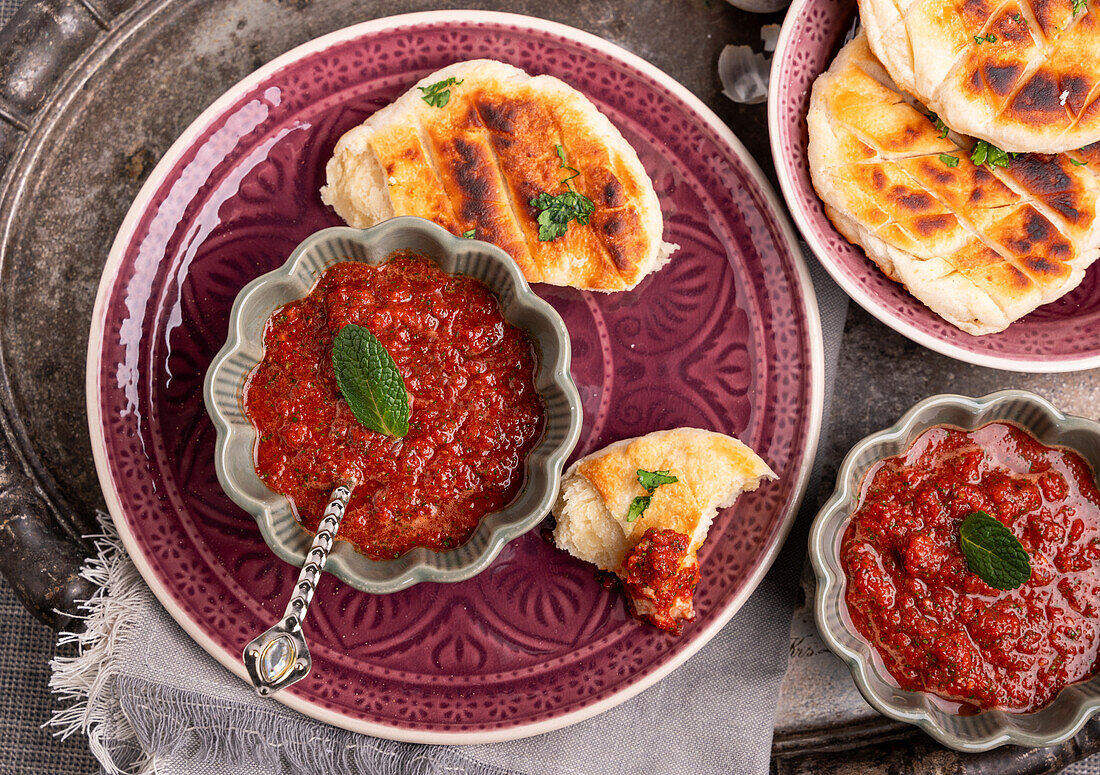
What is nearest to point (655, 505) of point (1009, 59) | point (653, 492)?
point (653, 492)

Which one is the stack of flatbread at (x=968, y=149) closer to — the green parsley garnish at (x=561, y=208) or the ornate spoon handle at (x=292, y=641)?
the green parsley garnish at (x=561, y=208)

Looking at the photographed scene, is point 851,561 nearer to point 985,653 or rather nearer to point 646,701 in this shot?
point 985,653

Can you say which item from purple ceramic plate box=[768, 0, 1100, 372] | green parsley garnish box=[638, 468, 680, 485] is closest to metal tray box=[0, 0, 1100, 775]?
green parsley garnish box=[638, 468, 680, 485]

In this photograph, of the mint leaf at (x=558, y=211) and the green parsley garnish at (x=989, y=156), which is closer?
the mint leaf at (x=558, y=211)

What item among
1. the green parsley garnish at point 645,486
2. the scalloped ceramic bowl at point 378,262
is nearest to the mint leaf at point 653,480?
the green parsley garnish at point 645,486

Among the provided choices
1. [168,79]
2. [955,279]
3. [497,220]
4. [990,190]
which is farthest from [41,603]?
[990,190]

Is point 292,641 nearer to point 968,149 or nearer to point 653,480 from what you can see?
point 653,480

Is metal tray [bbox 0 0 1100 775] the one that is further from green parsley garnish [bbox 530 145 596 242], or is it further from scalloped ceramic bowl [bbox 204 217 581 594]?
scalloped ceramic bowl [bbox 204 217 581 594]
